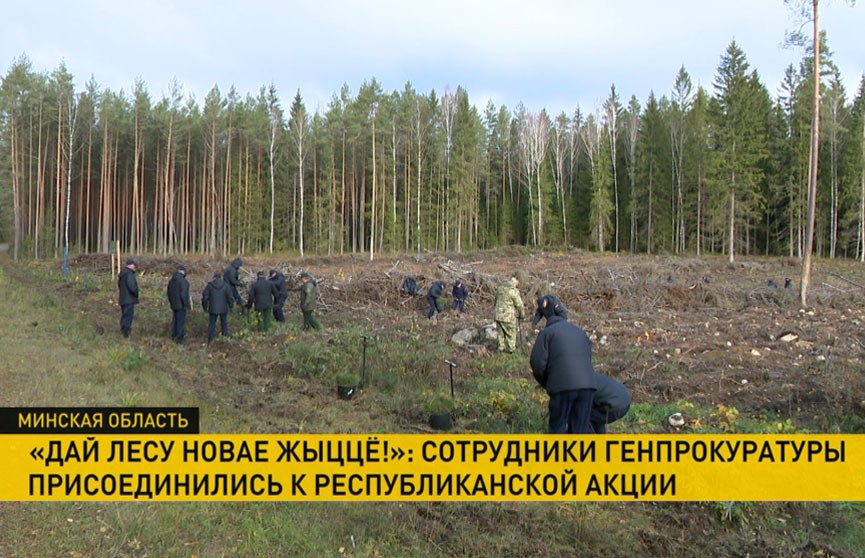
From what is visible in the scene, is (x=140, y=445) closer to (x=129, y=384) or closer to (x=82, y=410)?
(x=82, y=410)

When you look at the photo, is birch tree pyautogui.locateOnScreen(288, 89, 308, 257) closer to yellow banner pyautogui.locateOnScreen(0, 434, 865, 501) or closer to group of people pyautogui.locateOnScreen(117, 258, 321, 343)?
group of people pyautogui.locateOnScreen(117, 258, 321, 343)

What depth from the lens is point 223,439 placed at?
486 centimetres

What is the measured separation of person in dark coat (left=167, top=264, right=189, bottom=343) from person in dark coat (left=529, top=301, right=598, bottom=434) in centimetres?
929

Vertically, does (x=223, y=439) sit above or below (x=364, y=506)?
above

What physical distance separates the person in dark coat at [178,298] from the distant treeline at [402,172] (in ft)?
80.5

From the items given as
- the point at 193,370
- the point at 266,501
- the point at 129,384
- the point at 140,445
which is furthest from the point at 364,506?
the point at 193,370

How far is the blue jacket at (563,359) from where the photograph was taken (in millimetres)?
5301

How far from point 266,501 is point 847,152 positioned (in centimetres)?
4459

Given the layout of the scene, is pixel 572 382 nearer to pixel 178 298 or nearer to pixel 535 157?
pixel 178 298

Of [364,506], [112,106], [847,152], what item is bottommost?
[364,506]

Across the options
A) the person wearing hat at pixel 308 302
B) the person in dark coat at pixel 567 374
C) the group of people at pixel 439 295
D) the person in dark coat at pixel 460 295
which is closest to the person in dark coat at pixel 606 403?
the person in dark coat at pixel 567 374

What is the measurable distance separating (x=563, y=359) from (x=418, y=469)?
1.76 metres

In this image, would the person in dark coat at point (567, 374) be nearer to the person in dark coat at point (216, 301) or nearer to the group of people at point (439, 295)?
the person in dark coat at point (216, 301)

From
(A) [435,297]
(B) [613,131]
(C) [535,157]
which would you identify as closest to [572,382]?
(A) [435,297]
